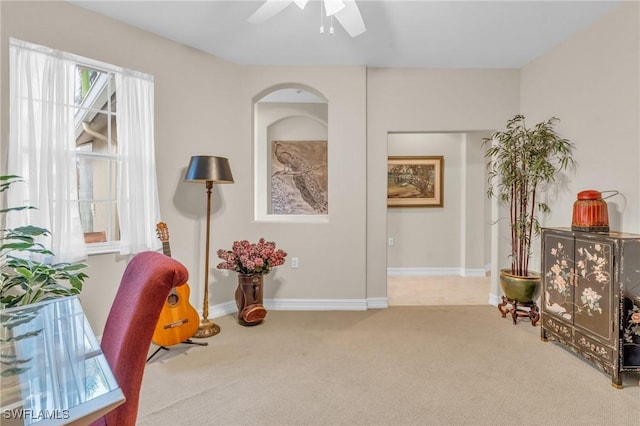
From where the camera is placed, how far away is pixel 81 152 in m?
2.51

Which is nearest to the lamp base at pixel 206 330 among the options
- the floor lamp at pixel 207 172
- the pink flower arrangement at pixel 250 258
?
the floor lamp at pixel 207 172

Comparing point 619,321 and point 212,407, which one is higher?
point 619,321

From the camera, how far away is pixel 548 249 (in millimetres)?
2648

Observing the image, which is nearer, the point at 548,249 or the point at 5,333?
the point at 5,333

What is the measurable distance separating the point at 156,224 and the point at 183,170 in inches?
24.6

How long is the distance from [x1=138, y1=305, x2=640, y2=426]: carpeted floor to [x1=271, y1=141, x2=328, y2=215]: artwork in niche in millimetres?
2318

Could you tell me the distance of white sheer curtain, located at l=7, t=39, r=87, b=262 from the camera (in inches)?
83.4

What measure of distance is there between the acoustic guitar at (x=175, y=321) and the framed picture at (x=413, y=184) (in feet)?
11.6

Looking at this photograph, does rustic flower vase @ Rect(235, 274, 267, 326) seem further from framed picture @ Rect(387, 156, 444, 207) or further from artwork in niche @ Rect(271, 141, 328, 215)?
framed picture @ Rect(387, 156, 444, 207)

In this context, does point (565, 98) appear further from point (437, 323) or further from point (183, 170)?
point (183, 170)

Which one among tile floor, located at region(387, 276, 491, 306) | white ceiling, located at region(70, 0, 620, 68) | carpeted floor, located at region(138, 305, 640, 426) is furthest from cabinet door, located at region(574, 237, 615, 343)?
white ceiling, located at region(70, 0, 620, 68)

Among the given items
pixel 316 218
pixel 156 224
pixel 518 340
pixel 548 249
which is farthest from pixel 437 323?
pixel 156 224

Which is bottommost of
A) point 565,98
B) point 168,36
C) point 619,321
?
point 619,321

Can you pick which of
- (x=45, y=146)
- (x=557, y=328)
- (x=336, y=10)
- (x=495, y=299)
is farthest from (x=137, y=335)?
(x=495, y=299)
